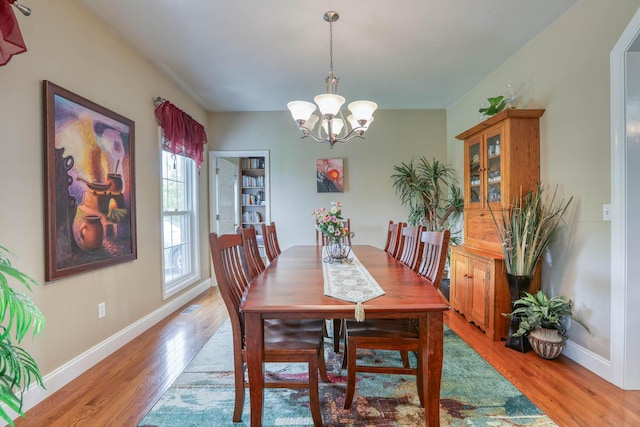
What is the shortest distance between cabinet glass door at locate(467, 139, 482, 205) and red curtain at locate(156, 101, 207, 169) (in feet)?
10.5

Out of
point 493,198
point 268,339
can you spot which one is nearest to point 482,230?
point 493,198

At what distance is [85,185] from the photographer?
2.23m

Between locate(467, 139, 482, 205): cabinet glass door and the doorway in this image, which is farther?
locate(467, 139, 482, 205): cabinet glass door

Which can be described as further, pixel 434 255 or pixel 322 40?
pixel 322 40

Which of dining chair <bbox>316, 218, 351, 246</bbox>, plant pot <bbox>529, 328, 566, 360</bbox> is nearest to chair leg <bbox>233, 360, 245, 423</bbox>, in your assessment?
dining chair <bbox>316, 218, 351, 246</bbox>

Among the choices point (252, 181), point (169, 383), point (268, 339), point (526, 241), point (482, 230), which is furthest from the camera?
point (252, 181)

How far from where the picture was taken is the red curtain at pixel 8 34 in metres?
1.46

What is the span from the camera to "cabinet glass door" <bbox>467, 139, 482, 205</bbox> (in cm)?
313

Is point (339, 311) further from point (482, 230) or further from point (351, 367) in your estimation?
point (482, 230)

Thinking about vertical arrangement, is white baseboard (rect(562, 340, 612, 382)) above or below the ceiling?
below

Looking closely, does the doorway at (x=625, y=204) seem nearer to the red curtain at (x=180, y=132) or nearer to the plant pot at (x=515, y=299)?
the plant pot at (x=515, y=299)

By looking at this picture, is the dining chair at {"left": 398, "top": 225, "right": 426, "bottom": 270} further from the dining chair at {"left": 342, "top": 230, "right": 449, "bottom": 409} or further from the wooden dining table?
the wooden dining table

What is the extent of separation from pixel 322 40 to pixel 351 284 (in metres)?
2.09

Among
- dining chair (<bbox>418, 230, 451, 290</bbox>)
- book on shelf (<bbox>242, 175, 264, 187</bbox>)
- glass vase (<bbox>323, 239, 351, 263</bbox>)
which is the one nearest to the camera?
dining chair (<bbox>418, 230, 451, 290</bbox>)
